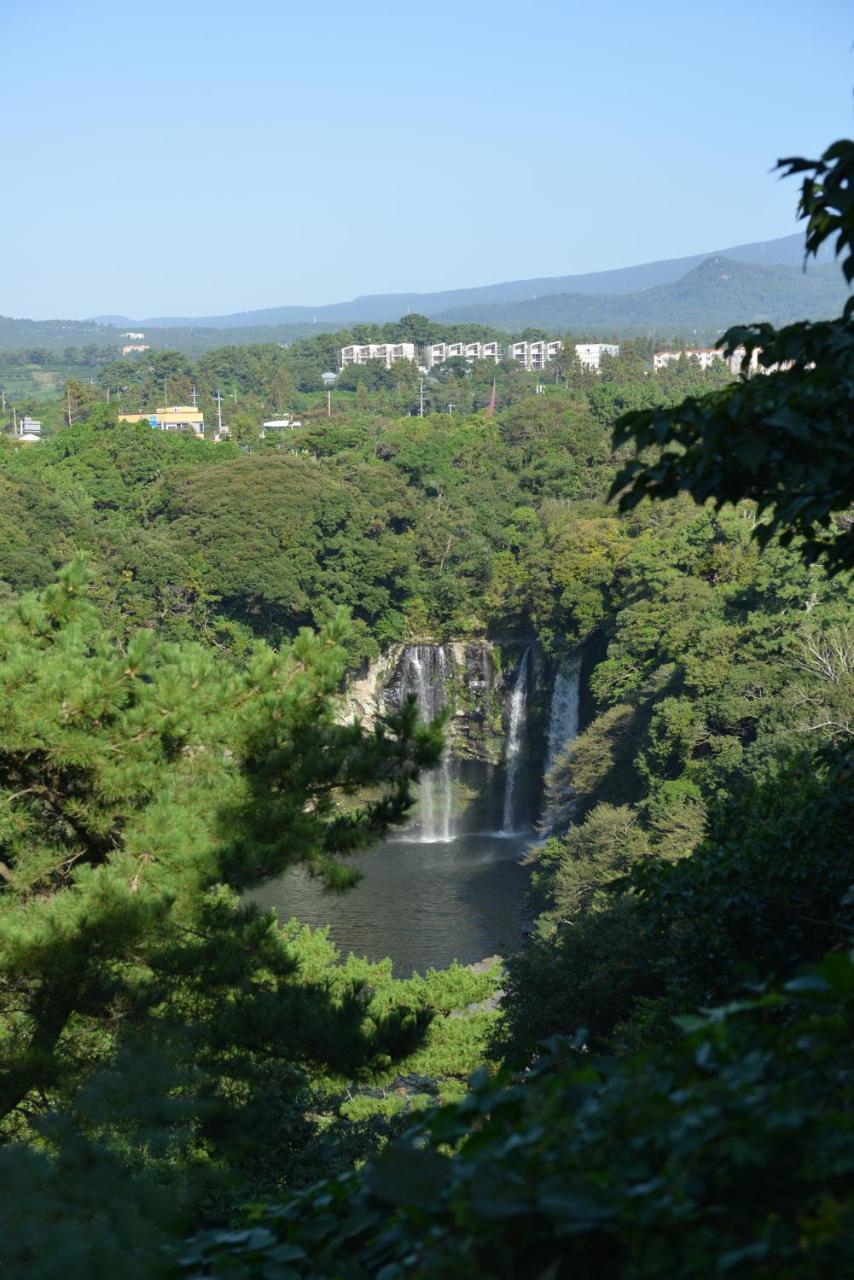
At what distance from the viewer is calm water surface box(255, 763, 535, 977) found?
19109mm

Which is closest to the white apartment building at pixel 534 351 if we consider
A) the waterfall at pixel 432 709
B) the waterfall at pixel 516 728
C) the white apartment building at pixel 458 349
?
the white apartment building at pixel 458 349

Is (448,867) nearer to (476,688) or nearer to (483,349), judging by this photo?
(476,688)

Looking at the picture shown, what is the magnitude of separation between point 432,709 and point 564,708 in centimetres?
291

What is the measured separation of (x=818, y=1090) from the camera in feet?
5.60

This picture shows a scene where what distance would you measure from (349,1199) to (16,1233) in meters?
1.27

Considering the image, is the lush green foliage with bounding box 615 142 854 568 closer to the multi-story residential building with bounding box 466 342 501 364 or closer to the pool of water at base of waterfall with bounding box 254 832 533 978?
the pool of water at base of waterfall with bounding box 254 832 533 978

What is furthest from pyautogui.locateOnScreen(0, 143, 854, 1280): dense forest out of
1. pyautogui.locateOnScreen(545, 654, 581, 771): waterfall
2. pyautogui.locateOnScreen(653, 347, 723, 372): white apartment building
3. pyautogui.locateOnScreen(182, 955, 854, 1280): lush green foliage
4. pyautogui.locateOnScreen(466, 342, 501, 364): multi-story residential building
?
pyautogui.locateOnScreen(466, 342, 501, 364): multi-story residential building

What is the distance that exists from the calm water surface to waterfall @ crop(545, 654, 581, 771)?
1.85m

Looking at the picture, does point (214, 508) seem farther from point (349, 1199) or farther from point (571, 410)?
point (349, 1199)

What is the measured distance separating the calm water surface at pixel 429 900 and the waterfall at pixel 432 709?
29 centimetres

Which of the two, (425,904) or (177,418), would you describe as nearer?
(425,904)

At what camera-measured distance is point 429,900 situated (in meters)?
21.7

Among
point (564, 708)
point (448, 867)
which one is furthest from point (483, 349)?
point (448, 867)

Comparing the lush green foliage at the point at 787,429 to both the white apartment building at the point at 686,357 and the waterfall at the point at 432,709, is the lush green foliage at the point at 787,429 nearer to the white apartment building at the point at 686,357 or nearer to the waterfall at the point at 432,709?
the waterfall at the point at 432,709
